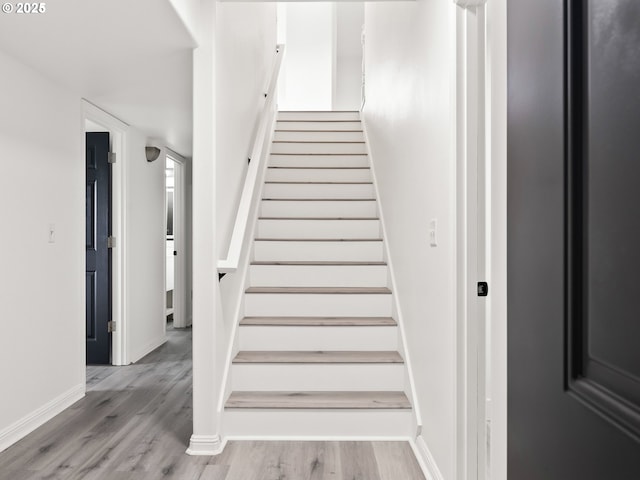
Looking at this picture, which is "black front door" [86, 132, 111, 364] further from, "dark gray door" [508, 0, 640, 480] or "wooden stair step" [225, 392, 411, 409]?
"dark gray door" [508, 0, 640, 480]

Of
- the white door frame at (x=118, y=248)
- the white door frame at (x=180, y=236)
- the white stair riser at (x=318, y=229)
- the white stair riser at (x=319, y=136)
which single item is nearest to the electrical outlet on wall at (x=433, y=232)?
the white stair riser at (x=318, y=229)

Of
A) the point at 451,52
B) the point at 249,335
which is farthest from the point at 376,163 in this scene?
the point at 451,52

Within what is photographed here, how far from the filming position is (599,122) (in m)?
0.44

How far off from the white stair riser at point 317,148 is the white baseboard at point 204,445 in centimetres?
288

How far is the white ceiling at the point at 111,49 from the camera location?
1.86m

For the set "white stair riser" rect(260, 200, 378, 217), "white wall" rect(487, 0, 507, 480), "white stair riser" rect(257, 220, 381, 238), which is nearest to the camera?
"white wall" rect(487, 0, 507, 480)

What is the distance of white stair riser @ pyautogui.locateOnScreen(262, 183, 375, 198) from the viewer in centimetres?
385

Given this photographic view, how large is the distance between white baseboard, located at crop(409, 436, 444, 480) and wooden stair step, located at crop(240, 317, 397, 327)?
691 millimetres

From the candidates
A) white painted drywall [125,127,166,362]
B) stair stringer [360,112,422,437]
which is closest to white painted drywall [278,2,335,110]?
white painted drywall [125,127,166,362]

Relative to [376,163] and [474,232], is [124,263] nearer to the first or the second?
[376,163]

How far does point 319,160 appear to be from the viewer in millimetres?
4230

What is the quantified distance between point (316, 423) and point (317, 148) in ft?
9.22

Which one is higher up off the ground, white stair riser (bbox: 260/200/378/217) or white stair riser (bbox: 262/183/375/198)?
white stair riser (bbox: 262/183/375/198)

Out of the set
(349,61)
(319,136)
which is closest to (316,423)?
(319,136)
